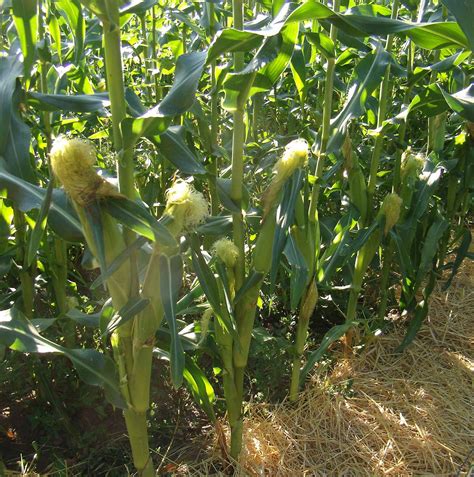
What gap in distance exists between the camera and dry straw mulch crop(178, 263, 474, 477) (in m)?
2.18

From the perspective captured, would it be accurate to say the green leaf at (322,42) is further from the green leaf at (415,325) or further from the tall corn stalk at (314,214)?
the green leaf at (415,325)

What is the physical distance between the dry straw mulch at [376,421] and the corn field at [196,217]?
112 millimetres

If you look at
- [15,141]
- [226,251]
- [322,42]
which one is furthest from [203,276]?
[322,42]

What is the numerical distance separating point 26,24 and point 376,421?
2117 mm

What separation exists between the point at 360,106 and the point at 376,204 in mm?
1386

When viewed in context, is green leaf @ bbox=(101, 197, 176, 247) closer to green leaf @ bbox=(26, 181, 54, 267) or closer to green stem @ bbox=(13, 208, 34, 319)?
green leaf @ bbox=(26, 181, 54, 267)

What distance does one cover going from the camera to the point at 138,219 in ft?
4.21

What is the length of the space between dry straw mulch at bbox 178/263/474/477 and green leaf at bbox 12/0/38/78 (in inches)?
63.5

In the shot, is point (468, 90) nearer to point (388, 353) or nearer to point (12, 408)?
point (388, 353)

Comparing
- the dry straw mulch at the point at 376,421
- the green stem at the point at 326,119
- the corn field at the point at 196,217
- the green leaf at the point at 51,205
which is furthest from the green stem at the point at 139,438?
the green stem at the point at 326,119

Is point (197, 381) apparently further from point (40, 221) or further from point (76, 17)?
point (76, 17)

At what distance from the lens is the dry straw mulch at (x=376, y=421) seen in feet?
7.14

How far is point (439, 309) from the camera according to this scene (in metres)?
3.25

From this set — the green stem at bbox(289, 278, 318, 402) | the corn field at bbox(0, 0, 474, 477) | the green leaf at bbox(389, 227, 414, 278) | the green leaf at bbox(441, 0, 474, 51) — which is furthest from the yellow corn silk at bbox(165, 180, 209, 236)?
the green leaf at bbox(389, 227, 414, 278)
